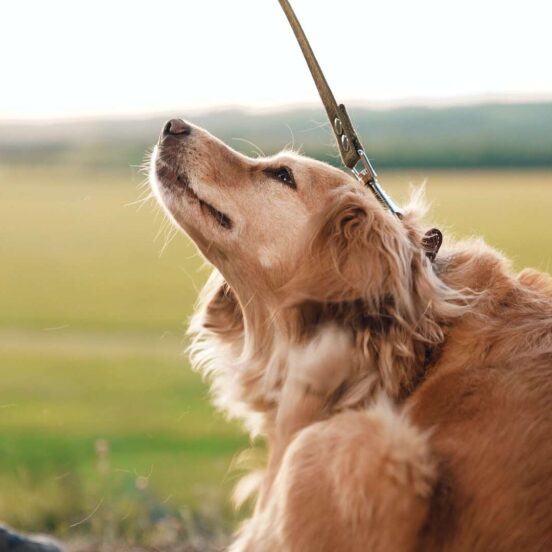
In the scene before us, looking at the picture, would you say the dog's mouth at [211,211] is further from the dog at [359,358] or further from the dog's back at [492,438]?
the dog's back at [492,438]

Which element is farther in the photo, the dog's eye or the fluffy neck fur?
the dog's eye

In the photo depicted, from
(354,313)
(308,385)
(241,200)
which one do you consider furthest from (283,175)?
(308,385)

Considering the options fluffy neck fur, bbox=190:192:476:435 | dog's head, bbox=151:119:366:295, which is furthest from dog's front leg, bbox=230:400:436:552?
dog's head, bbox=151:119:366:295

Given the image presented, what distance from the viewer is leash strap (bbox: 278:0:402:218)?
2.57m

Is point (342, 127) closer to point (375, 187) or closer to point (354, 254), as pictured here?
point (375, 187)

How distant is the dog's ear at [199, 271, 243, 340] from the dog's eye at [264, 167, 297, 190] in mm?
387

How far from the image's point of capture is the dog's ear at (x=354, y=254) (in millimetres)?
2475

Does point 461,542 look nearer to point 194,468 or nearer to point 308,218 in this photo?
point 308,218

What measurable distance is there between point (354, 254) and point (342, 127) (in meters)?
0.38

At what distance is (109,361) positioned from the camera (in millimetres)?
8727

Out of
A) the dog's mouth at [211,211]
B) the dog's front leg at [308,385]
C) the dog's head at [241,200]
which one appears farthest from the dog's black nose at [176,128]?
the dog's front leg at [308,385]

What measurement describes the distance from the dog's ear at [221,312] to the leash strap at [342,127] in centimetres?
59

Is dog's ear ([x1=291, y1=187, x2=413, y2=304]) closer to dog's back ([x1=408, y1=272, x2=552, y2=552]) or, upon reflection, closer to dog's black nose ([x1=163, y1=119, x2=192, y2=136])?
dog's back ([x1=408, y1=272, x2=552, y2=552])

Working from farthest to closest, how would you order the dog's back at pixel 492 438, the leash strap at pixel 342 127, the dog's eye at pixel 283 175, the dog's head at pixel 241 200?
the dog's eye at pixel 283 175, the dog's head at pixel 241 200, the leash strap at pixel 342 127, the dog's back at pixel 492 438
